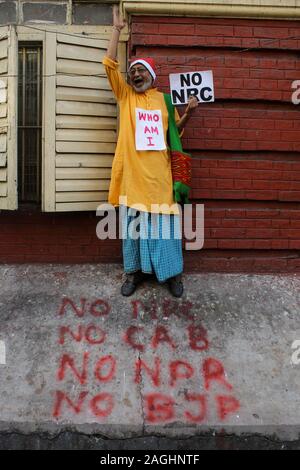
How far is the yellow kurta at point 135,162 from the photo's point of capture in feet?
11.5

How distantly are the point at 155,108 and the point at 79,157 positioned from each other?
828mm

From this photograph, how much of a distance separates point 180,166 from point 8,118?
1.58 metres

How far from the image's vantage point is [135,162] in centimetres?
350

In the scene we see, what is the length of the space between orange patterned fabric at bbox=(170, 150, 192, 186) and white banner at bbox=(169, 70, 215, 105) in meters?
0.58

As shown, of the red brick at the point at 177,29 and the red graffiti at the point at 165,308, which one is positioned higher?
the red brick at the point at 177,29

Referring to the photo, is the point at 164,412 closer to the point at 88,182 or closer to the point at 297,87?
the point at 88,182

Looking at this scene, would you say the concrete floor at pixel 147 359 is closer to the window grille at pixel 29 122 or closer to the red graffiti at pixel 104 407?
the red graffiti at pixel 104 407

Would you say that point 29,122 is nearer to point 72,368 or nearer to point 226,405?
point 72,368

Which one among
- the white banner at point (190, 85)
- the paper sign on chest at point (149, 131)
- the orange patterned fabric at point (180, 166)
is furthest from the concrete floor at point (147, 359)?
the white banner at point (190, 85)

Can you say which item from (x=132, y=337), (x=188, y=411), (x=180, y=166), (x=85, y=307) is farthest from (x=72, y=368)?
(x=180, y=166)

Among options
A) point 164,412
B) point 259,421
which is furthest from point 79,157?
point 259,421

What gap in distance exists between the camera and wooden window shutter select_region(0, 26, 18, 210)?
367 centimetres

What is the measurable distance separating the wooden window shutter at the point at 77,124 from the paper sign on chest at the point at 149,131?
18.6 inches

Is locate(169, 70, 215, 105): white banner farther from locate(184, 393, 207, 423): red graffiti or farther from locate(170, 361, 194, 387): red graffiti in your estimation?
locate(184, 393, 207, 423): red graffiti
